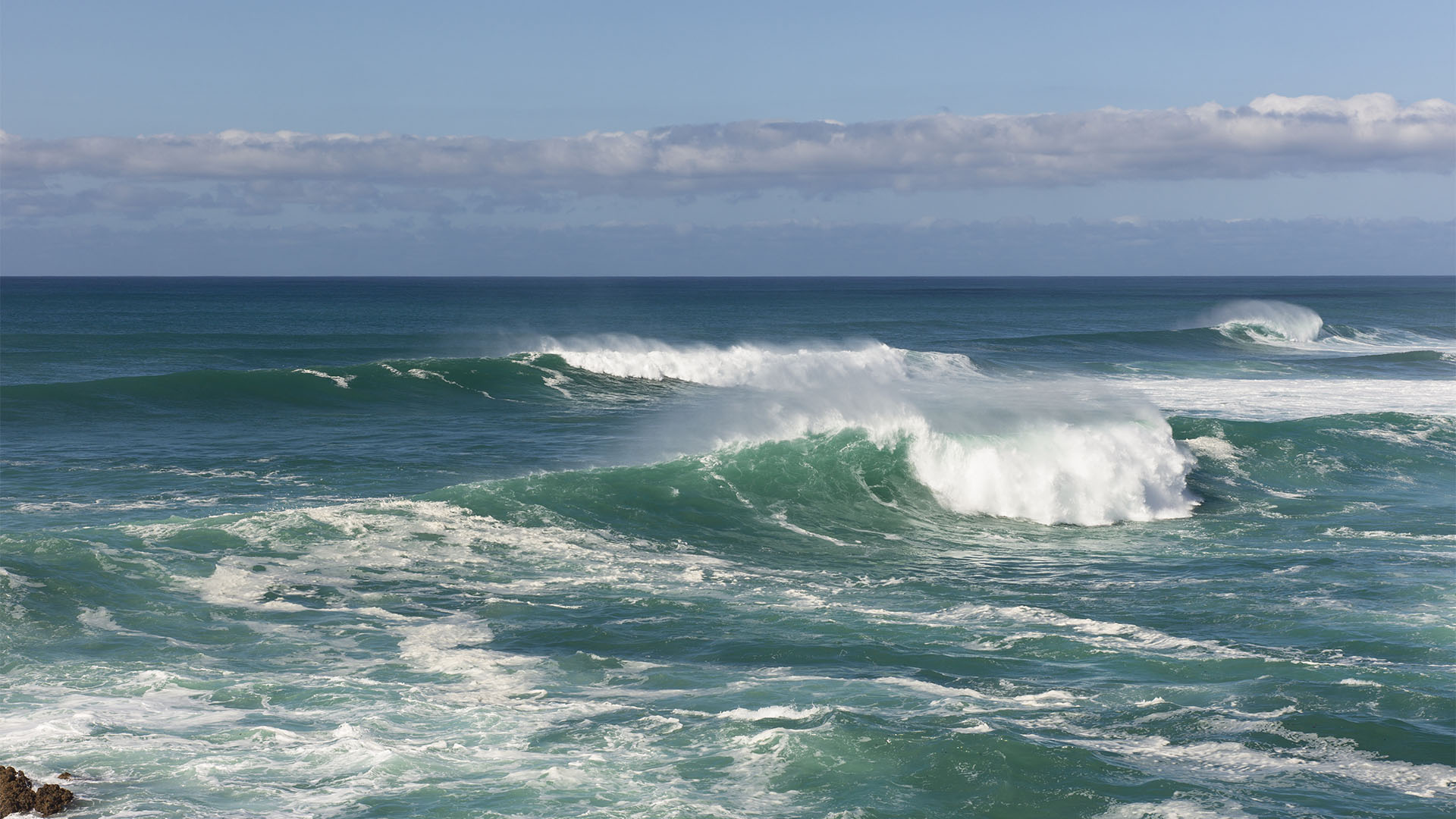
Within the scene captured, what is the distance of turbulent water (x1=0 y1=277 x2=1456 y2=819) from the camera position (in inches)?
281

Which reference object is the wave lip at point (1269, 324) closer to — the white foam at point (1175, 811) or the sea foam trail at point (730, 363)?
the sea foam trail at point (730, 363)

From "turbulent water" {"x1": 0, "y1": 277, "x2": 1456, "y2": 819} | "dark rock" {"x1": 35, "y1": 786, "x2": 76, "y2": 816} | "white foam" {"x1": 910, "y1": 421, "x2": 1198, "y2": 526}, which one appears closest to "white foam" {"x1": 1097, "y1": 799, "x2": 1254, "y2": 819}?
"turbulent water" {"x1": 0, "y1": 277, "x2": 1456, "y2": 819}

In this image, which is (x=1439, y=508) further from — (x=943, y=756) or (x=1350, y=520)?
(x=943, y=756)

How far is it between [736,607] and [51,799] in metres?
6.25

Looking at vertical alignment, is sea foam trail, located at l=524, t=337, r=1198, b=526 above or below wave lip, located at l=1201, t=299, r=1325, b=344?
below

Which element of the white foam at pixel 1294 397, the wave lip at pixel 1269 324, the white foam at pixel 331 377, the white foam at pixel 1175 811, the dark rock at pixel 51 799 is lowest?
the white foam at pixel 1175 811

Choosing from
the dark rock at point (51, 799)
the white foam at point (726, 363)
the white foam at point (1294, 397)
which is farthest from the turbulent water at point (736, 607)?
the white foam at point (726, 363)

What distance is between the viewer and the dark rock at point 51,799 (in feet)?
20.7

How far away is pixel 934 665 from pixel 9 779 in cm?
641

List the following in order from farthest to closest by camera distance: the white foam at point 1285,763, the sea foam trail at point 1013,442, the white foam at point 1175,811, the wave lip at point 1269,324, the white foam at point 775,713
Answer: the wave lip at point 1269,324 < the sea foam trail at point 1013,442 < the white foam at point 775,713 < the white foam at point 1285,763 < the white foam at point 1175,811

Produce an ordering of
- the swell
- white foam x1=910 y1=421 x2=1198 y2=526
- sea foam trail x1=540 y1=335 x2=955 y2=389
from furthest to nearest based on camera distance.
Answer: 1. sea foam trail x1=540 y1=335 x2=955 y2=389
2. the swell
3. white foam x1=910 y1=421 x2=1198 y2=526

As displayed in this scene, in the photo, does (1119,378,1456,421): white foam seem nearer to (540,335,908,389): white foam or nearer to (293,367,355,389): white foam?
(540,335,908,389): white foam

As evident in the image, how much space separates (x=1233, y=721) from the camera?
8.03 metres

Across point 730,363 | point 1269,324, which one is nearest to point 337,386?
point 730,363
